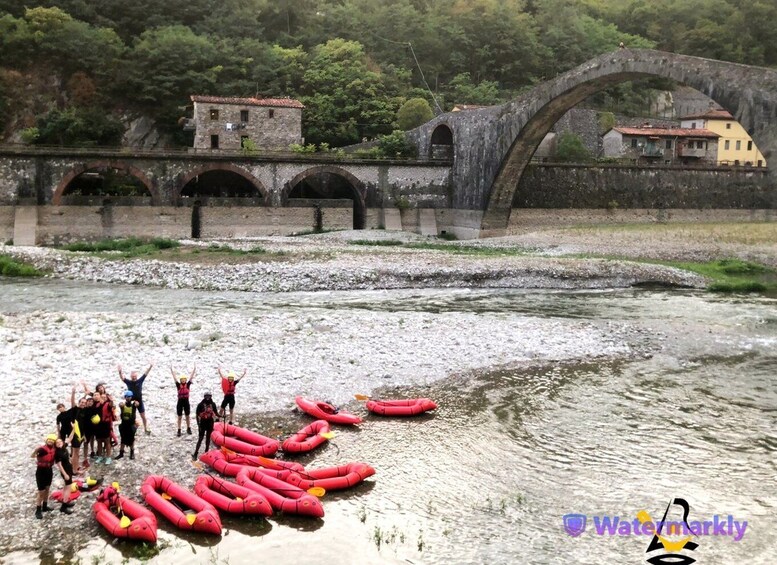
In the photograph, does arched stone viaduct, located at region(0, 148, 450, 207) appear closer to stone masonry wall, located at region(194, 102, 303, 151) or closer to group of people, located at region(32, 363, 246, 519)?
stone masonry wall, located at region(194, 102, 303, 151)

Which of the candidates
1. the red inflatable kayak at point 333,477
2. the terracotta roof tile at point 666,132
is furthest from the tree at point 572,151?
the red inflatable kayak at point 333,477

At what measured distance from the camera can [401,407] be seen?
13.4m

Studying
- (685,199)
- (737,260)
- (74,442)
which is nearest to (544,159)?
(685,199)

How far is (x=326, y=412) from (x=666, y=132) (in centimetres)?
5750

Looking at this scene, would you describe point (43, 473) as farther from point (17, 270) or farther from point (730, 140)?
point (730, 140)


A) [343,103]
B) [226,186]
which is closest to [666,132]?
[343,103]

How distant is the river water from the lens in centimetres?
884

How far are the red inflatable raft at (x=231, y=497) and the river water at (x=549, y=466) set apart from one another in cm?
15

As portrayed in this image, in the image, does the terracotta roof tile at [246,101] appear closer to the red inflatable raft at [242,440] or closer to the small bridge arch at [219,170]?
the small bridge arch at [219,170]

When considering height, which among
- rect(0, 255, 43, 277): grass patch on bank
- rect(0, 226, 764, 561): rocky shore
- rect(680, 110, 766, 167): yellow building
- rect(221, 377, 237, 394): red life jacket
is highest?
rect(680, 110, 766, 167): yellow building

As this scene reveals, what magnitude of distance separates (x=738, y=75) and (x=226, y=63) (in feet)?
141

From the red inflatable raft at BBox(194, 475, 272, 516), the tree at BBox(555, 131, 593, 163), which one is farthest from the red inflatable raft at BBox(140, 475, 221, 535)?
the tree at BBox(555, 131, 593, 163)

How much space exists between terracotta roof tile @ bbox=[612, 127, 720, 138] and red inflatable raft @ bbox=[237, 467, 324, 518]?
58649 millimetres

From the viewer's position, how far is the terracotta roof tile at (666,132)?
62031 mm
